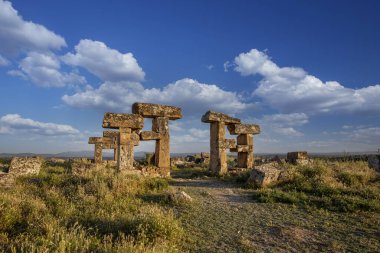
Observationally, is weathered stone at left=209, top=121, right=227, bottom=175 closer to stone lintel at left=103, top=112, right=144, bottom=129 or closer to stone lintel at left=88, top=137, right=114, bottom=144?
stone lintel at left=103, top=112, right=144, bottom=129

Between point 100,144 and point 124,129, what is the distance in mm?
12764

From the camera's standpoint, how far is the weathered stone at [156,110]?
1506 centimetres

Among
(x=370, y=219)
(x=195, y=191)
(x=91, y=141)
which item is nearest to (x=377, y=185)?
(x=370, y=219)

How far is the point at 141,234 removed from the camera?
6.07 meters

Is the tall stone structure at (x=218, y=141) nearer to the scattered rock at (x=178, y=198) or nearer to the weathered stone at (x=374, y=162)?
the scattered rock at (x=178, y=198)

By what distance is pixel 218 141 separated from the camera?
56.0 feet

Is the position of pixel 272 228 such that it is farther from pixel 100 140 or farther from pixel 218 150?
pixel 100 140

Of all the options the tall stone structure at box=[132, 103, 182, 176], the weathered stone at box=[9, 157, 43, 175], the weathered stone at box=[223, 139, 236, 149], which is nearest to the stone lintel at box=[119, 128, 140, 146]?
the tall stone structure at box=[132, 103, 182, 176]

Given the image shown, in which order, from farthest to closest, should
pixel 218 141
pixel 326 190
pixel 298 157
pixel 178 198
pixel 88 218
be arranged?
1. pixel 298 157
2. pixel 218 141
3. pixel 326 190
4. pixel 178 198
5. pixel 88 218

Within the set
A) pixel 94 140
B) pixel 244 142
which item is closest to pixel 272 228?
pixel 244 142

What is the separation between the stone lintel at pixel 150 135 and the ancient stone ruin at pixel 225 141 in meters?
2.95

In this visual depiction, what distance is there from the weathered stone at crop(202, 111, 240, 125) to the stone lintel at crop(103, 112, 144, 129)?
3.70 metres

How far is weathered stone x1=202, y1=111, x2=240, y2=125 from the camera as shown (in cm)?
1673

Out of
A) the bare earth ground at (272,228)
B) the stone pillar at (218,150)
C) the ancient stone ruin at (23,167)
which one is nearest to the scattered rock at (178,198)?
the bare earth ground at (272,228)
